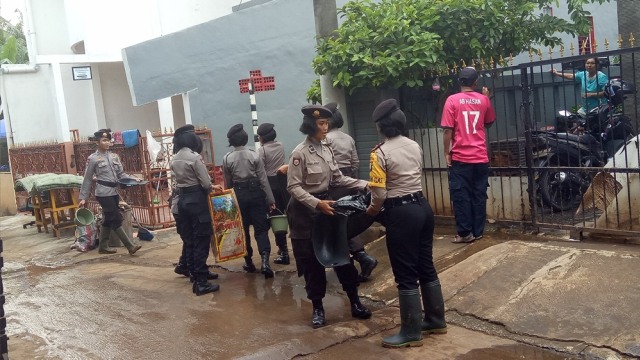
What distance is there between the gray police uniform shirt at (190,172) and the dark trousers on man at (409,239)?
8.60ft

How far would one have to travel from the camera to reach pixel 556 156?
23.4 ft

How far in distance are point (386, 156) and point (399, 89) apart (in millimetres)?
3519

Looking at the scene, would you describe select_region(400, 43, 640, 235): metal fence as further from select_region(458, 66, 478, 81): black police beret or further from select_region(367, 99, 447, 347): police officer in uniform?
select_region(367, 99, 447, 347): police officer in uniform

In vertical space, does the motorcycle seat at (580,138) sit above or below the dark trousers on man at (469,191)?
above

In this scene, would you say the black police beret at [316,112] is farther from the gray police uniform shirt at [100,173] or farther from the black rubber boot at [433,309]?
the gray police uniform shirt at [100,173]

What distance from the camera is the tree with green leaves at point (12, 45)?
22348mm

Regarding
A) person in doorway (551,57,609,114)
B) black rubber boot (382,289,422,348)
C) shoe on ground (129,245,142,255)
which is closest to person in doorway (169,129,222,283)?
shoe on ground (129,245,142,255)

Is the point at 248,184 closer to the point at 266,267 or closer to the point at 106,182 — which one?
the point at 266,267

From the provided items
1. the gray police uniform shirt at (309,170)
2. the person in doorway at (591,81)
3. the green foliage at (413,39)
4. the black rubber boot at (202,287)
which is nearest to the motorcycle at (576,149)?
the person in doorway at (591,81)

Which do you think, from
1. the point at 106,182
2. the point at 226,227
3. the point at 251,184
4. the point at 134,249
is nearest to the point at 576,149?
the point at 251,184

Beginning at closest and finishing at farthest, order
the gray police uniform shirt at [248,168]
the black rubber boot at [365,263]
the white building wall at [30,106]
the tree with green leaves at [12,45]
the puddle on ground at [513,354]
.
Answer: the puddle on ground at [513,354] < the black rubber boot at [365,263] < the gray police uniform shirt at [248,168] < the white building wall at [30,106] < the tree with green leaves at [12,45]

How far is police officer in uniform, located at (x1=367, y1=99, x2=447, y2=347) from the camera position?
4895mm

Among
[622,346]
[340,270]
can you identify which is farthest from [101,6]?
[622,346]

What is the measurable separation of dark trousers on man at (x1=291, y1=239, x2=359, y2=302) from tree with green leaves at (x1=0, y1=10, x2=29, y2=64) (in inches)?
711
